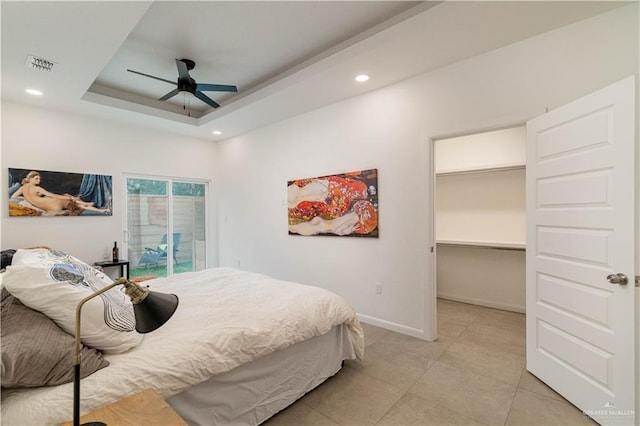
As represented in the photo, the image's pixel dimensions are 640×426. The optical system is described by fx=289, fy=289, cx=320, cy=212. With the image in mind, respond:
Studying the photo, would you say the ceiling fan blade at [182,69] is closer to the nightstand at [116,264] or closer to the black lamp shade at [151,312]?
the black lamp shade at [151,312]

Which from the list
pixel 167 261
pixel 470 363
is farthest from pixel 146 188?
pixel 470 363

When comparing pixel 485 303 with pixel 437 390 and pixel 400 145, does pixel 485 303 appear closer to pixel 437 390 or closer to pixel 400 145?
pixel 437 390

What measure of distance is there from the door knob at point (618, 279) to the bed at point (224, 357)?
1.72 metres

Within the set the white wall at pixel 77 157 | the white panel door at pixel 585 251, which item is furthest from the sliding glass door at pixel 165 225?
the white panel door at pixel 585 251

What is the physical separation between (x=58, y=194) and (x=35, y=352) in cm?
361

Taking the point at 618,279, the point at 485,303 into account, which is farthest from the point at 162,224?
the point at 618,279

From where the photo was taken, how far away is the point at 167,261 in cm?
502

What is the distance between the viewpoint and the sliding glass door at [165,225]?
4.64m

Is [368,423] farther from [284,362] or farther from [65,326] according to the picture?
[65,326]

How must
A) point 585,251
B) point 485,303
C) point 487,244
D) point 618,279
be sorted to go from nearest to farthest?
1. point 618,279
2. point 585,251
3. point 487,244
4. point 485,303

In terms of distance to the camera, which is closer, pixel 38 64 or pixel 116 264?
pixel 38 64

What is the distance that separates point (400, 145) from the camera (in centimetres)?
324

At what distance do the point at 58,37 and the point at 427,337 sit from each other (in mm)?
4157

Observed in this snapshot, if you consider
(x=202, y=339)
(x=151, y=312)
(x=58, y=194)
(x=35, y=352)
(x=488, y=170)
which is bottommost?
(x=202, y=339)
